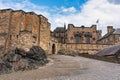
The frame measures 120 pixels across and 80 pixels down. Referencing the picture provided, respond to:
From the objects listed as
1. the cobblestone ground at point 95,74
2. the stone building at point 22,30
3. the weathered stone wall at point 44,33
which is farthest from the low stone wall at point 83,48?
the cobblestone ground at point 95,74

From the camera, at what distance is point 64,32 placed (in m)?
65.8

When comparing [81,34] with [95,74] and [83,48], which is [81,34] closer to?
[83,48]

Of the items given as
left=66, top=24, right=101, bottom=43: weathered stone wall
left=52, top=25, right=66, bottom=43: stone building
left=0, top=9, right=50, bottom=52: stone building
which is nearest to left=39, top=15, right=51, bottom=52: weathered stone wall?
left=0, top=9, right=50, bottom=52: stone building

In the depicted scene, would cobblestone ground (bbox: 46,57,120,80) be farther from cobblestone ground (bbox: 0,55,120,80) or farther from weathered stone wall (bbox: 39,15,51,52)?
weathered stone wall (bbox: 39,15,51,52)

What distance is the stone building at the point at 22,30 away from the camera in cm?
3369

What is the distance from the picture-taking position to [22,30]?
3547 centimetres

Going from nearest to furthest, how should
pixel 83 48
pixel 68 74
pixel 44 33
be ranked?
pixel 68 74 < pixel 44 33 < pixel 83 48

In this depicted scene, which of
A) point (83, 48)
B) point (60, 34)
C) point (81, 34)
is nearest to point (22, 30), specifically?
point (83, 48)

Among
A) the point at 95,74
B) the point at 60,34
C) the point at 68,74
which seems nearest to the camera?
the point at 95,74

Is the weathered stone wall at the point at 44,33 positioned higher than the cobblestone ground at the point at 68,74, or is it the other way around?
the weathered stone wall at the point at 44,33

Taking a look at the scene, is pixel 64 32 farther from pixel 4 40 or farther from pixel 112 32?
pixel 4 40

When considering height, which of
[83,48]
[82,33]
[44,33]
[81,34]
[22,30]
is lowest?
[83,48]

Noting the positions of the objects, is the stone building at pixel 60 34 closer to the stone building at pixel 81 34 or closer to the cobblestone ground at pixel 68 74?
the stone building at pixel 81 34

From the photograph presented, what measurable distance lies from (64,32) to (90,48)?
51.1 ft
